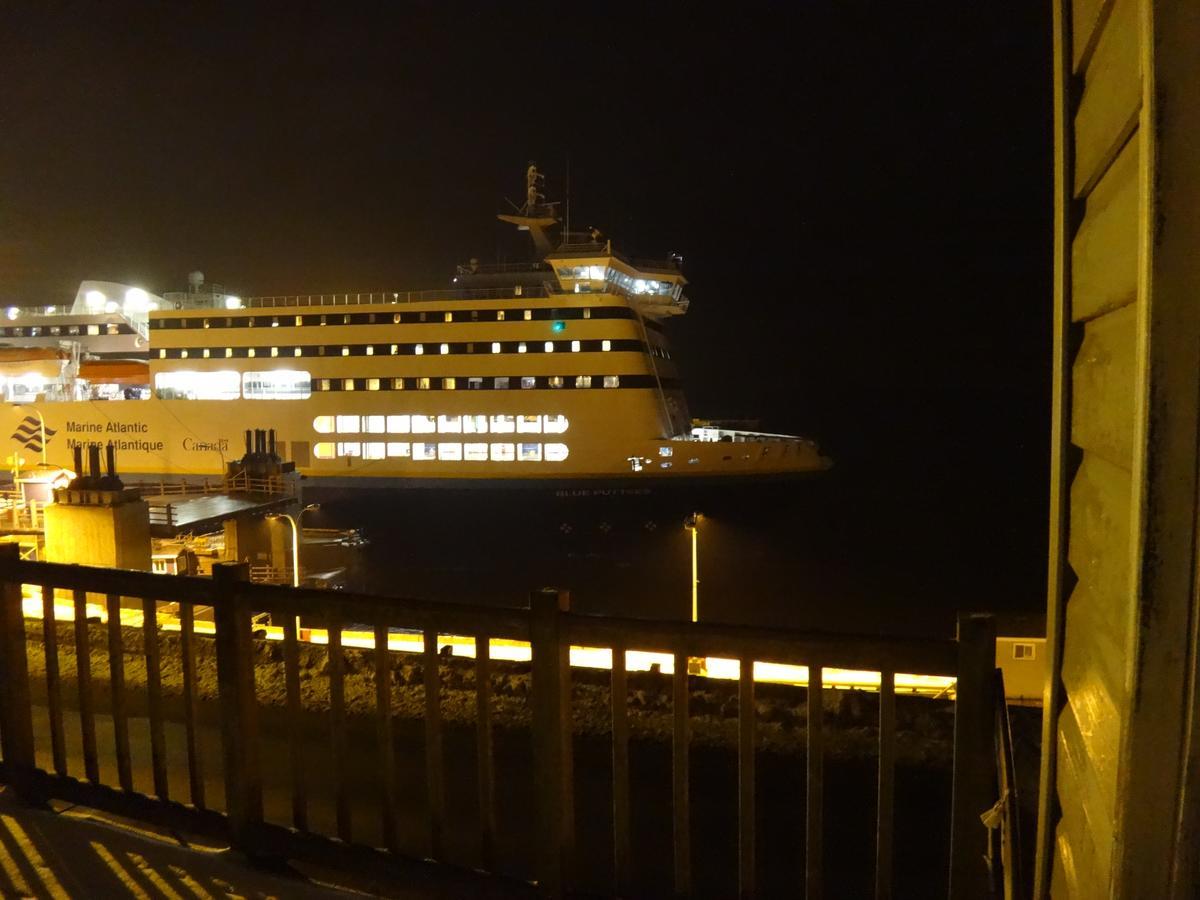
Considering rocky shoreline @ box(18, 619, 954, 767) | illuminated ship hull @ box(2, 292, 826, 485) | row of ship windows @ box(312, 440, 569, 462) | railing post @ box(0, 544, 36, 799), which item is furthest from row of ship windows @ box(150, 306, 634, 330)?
railing post @ box(0, 544, 36, 799)

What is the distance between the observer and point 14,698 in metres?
2.87

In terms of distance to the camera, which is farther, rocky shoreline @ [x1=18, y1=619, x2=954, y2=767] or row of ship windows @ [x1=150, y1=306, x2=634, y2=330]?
row of ship windows @ [x1=150, y1=306, x2=634, y2=330]

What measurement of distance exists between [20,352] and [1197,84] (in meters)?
38.0

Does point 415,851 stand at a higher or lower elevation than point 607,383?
lower

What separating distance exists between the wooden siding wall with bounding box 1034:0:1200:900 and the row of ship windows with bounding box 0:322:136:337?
43.8 metres

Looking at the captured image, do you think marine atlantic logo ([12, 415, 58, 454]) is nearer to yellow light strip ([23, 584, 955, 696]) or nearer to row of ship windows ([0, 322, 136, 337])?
row of ship windows ([0, 322, 136, 337])

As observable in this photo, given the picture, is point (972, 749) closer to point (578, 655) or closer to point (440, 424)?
point (578, 655)

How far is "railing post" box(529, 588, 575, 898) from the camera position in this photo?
2070 millimetres

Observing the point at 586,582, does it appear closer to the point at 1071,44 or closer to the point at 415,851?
the point at 415,851

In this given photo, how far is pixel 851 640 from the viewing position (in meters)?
1.84

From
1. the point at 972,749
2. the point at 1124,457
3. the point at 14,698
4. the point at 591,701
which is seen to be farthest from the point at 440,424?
the point at 1124,457

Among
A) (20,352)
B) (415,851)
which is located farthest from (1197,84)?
(20,352)

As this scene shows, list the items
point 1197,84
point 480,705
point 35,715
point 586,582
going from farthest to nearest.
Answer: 1. point 586,582
2. point 35,715
3. point 480,705
4. point 1197,84

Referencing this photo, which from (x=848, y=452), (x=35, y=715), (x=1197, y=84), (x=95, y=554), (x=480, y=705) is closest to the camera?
(x=1197, y=84)
